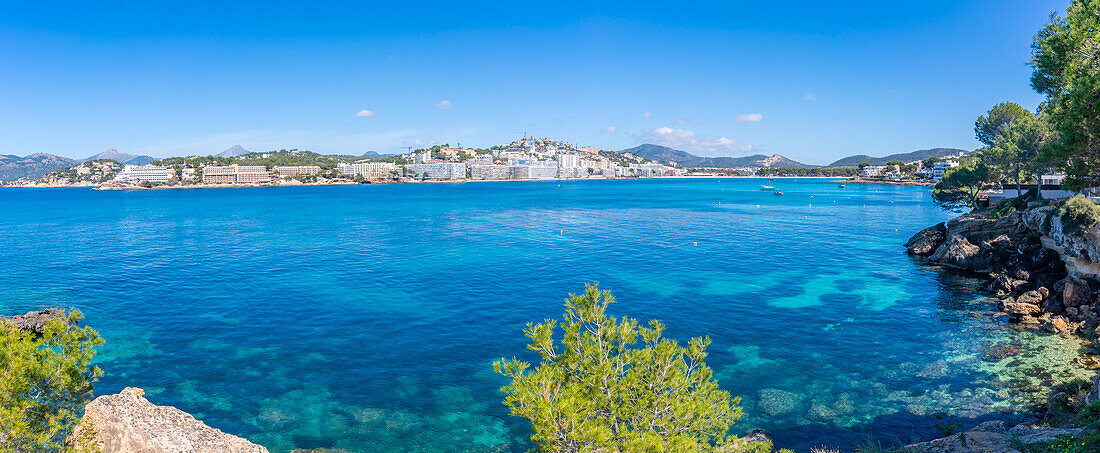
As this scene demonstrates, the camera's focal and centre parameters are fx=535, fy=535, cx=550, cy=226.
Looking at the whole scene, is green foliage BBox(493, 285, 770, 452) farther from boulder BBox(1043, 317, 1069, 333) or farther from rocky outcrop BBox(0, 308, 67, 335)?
rocky outcrop BBox(0, 308, 67, 335)

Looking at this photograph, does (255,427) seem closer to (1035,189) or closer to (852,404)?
(852,404)

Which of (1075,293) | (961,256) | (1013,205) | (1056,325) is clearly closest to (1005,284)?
(1075,293)

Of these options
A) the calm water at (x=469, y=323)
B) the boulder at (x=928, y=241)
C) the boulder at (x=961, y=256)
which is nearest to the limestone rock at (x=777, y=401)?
the calm water at (x=469, y=323)

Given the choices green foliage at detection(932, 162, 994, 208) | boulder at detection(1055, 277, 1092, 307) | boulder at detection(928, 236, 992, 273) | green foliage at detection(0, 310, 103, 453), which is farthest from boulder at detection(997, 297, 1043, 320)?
green foliage at detection(932, 162, 994, 208)

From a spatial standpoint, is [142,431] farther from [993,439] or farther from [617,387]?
[993,439]

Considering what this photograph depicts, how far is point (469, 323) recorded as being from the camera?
34938 millimetres

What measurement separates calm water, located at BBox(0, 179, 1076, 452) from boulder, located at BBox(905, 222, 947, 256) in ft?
6.68

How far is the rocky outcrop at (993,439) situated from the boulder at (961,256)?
33.5 metres

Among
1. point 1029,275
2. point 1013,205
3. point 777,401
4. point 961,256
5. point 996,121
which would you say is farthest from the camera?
point 996,121

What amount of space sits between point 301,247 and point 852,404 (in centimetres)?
6164

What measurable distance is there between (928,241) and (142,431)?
6706cm

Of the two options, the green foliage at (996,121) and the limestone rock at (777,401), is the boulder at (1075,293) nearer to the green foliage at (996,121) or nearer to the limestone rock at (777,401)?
the limestone rock at (777,401)

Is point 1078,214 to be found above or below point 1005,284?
above

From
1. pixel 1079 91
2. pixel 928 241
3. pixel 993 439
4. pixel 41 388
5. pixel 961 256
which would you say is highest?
pixel 1079 91
